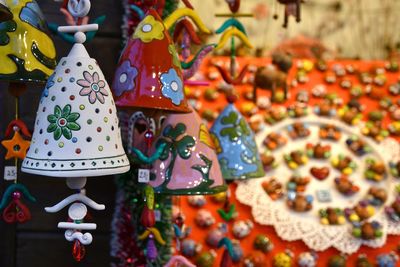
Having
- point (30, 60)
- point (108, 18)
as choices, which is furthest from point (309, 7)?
point (30, 60)

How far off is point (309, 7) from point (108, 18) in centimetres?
160

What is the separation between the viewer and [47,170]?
2.54ft

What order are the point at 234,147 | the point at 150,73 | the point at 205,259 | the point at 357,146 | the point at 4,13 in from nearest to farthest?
the point at 4,13 < the point at 150,73 < the point at 234,147 < the point at 205,259 < the point at 357,146

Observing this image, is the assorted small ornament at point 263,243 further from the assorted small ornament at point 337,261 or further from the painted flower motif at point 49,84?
the painted flower motif at point 49,84

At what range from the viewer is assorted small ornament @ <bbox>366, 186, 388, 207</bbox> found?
198 cm

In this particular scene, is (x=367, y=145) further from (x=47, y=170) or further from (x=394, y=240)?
(x=47, y=170)

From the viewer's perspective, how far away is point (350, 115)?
2102 mm

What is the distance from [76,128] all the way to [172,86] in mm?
183

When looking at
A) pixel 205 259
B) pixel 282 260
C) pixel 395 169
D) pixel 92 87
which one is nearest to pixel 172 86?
pixel 92 87

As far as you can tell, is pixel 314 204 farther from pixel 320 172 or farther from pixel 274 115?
pixel 274 115

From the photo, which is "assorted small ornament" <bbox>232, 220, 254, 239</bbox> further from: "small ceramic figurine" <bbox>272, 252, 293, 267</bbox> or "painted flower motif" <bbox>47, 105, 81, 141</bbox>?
"painted flower motif" <bbox>47, 105, 81, 141</bbox>

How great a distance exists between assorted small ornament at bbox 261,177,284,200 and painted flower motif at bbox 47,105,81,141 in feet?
4.05

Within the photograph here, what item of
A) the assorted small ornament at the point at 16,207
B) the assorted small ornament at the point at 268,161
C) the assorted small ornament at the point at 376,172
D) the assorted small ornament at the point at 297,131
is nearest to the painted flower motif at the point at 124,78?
the assorted small ornament at the point at 16,207

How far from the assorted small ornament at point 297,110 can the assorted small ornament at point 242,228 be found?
428mm
